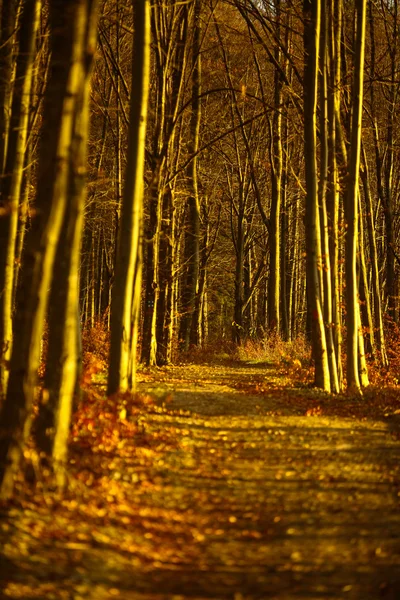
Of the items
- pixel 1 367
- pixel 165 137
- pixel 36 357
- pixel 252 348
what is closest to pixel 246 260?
pixel 252 348

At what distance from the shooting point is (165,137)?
17.6 m

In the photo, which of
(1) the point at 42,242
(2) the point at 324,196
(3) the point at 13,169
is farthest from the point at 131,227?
(2) the point at 324,196

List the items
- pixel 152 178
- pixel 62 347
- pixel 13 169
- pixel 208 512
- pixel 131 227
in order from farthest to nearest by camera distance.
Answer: pixel 152 178
pixel 131 227
pixel 13 169
pixel 208 512
pixel 62 347

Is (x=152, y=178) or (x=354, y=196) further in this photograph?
(x=152, y=178)

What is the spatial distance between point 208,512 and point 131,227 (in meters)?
4.49

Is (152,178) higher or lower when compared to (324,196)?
higher

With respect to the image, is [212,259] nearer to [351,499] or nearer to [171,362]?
[171,362]

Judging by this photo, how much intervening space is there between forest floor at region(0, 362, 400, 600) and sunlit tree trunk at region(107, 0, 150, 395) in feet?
2.22

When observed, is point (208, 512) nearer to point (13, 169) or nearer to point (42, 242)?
point (42, 242)

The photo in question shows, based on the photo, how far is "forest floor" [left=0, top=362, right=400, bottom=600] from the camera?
16.7 feet

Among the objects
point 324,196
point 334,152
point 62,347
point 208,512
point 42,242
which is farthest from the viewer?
point 334,152

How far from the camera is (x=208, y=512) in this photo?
6680mm

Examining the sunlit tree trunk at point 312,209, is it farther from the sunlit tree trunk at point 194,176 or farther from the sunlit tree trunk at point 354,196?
the sunlit tree trunk at point 194,176

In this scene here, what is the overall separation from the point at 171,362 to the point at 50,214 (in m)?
15.1
